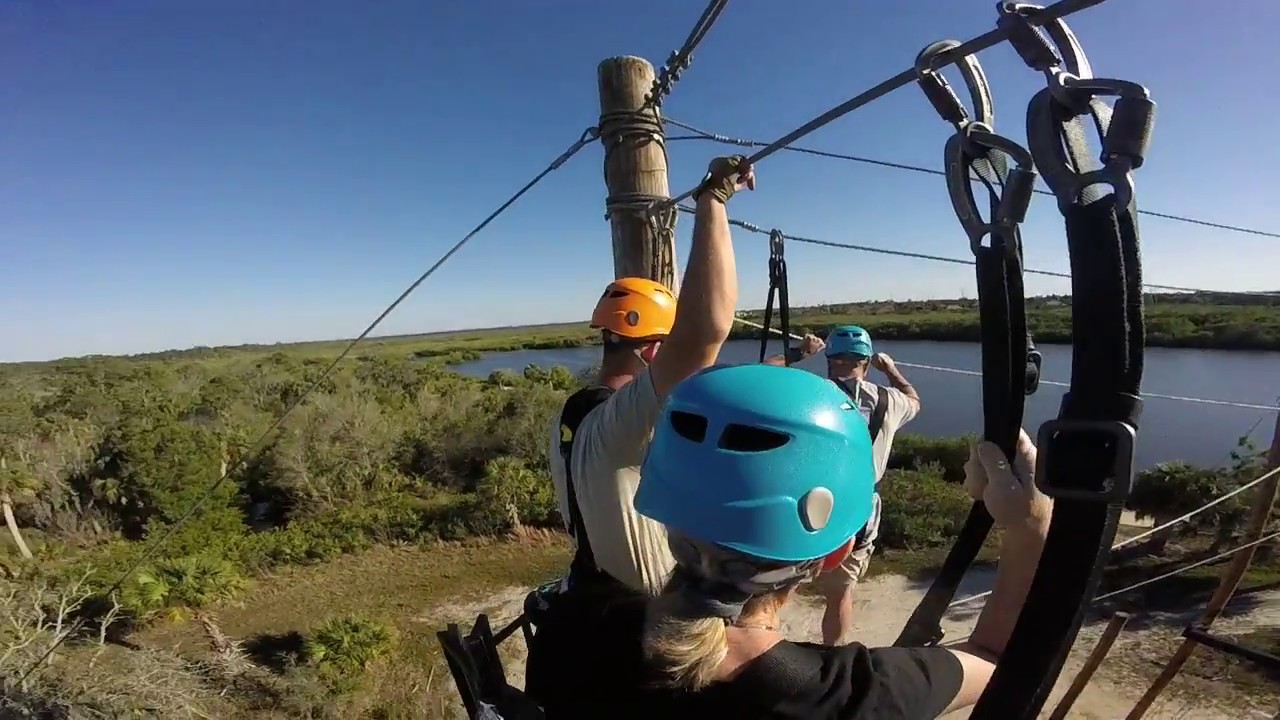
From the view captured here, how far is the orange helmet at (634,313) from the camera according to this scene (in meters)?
2.29

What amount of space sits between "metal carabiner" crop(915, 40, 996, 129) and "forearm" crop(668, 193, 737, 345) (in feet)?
1.97

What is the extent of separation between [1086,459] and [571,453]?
4.37 feet

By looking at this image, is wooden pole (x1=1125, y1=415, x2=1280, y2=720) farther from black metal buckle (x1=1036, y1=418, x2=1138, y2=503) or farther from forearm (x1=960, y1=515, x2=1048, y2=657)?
black metal buckle (x1=1036, y1=418, x2=1138, y2=503)

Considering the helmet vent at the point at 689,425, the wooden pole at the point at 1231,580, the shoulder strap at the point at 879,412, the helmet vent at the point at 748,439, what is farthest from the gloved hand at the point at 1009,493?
the wooden pole at the point at 1231,580

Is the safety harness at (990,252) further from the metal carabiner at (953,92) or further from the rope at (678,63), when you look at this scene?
the rope at (678,63)

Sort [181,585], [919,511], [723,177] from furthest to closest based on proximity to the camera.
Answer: [919,511] → [181,585] → [723,177]

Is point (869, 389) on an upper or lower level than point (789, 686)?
upper

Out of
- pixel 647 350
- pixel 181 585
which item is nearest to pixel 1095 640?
pixel 647 350

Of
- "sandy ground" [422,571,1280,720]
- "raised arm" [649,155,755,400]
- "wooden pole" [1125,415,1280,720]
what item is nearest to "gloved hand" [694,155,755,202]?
"raised arm" [649,155,755,400]

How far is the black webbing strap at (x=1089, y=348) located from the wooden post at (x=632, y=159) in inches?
87.5

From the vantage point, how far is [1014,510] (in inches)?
48.7

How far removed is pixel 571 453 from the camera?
1934mm

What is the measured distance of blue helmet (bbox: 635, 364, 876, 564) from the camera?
127 centimetres

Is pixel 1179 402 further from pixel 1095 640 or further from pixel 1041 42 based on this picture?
pixel 1041 42
